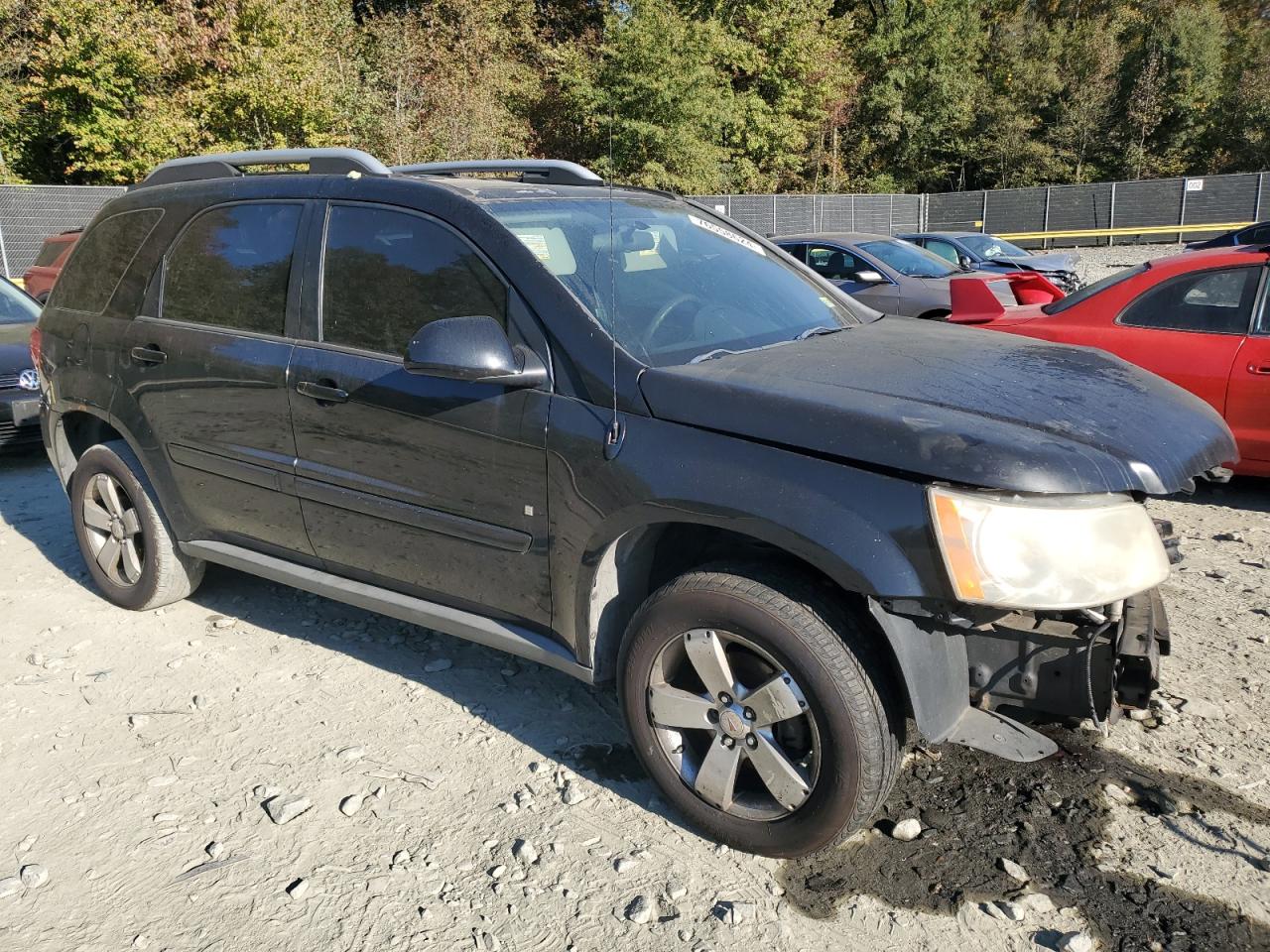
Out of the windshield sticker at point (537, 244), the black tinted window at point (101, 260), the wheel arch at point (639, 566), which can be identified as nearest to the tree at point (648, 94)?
the black tinted window at point (101, 260)

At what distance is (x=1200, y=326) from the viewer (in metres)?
5.83

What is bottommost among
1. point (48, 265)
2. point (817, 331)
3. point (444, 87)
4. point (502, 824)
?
point (502, 824)

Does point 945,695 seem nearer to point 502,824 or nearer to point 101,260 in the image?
point 502,824

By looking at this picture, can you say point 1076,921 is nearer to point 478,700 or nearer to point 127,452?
point 478,700

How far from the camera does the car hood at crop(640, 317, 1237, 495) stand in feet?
7.91

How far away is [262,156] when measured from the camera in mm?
4074

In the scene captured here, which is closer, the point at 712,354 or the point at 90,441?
the point at 712,354

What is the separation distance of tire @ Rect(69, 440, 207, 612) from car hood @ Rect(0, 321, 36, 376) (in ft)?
11.5

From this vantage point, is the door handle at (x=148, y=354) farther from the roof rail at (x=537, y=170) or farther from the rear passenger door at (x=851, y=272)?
the rear passenger door at (x=851, y=272)

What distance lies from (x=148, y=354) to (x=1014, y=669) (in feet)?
11.2

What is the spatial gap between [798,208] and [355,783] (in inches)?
1240

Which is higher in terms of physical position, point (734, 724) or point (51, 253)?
point (51, 253)

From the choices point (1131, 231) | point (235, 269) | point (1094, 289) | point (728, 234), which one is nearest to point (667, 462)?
point (728, 234)

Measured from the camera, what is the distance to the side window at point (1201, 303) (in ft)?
18.7
